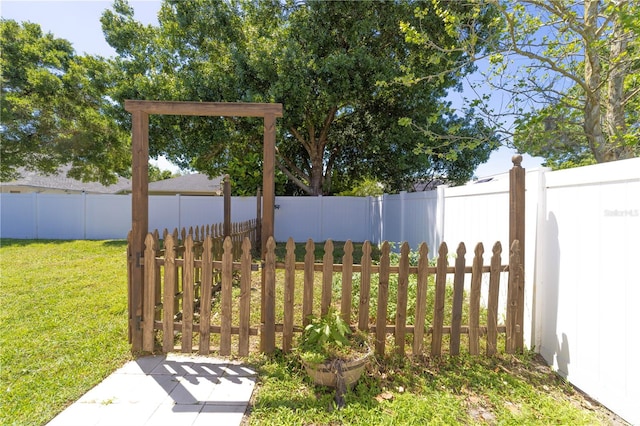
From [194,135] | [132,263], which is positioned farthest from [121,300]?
[194,135]

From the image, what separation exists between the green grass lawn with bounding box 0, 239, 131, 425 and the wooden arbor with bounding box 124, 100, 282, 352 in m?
0.46

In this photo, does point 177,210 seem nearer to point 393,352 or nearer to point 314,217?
point 314,217

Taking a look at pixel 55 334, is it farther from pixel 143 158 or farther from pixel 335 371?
pixel 335 371

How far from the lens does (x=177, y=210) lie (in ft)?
Answer: 35.5

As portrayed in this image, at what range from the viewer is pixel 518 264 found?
9.26 feet

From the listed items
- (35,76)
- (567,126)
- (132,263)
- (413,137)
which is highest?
(35,76)

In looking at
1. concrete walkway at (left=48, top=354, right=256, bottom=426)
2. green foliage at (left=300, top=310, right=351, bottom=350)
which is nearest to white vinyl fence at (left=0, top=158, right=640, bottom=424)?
green foliage at (left=300, top=310, right=351, bottom=350)

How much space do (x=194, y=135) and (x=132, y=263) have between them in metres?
7.01

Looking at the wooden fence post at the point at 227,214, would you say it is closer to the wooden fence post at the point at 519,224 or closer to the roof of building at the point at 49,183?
the wooden fence post at the point at 519,224

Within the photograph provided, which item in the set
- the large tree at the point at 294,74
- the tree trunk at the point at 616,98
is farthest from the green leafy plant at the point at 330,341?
the large tree at the point at 294,74

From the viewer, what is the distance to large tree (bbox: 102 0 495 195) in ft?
25.3

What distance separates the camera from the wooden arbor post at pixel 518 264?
2.83 m

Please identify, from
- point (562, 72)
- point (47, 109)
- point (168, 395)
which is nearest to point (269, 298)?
point (168, 395)

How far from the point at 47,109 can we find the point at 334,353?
16.5 metres
